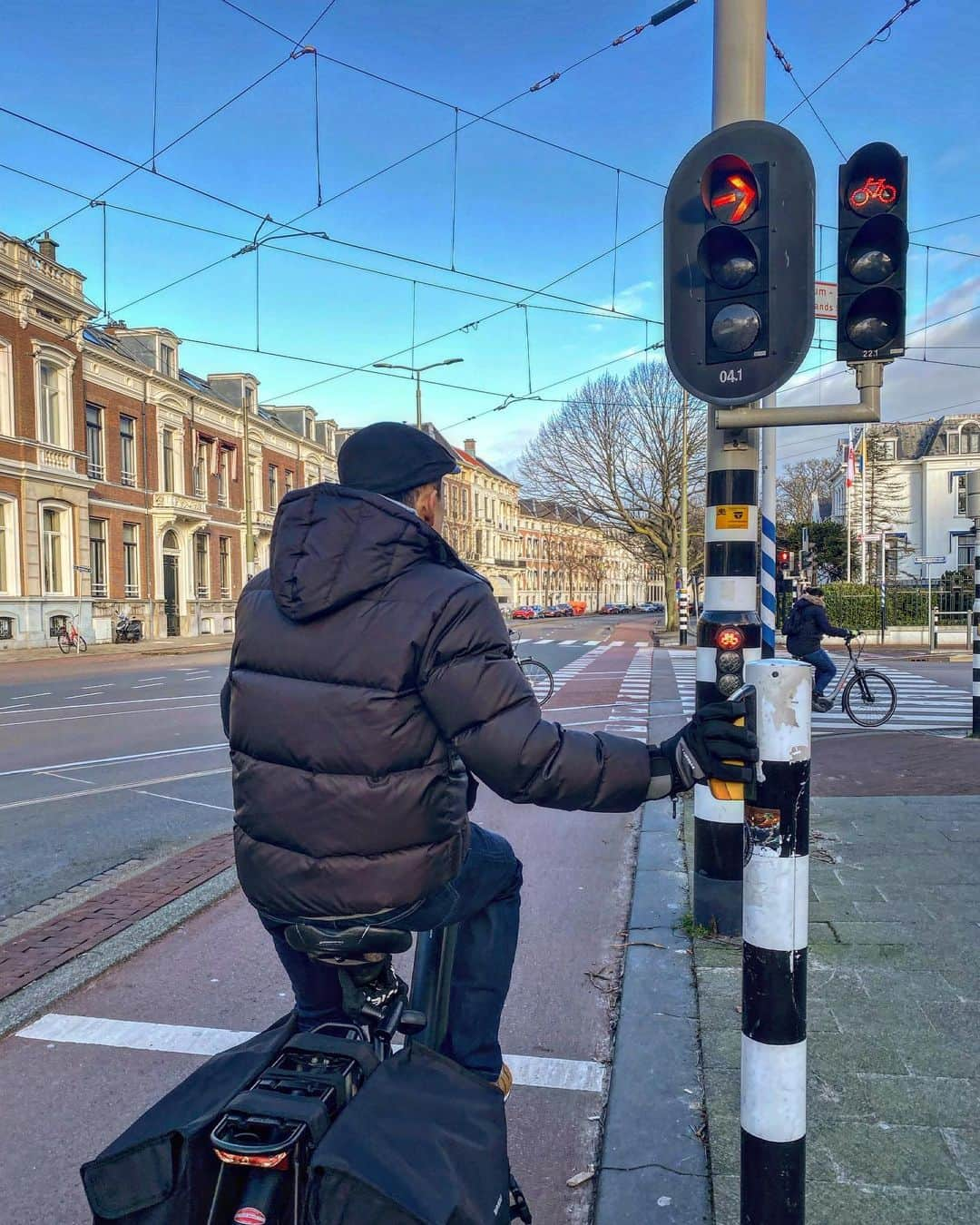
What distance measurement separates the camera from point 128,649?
1144 inches

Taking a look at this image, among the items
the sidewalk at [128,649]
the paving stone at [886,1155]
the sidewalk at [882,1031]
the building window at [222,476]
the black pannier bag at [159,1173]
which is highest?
the building window at [222,476]

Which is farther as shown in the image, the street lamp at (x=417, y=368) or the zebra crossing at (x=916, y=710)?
the street lamp at (x=417, y=368)

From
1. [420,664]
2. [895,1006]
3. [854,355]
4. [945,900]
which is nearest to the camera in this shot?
[420,664]

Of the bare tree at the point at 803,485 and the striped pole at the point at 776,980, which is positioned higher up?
the bare tree at the point at 803,485

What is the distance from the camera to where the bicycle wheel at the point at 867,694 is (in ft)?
37.0

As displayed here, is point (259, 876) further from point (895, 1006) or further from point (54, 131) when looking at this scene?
point (54, 131)

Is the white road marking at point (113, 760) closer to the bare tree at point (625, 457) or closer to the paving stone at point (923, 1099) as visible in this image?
the paving stone at point (923, 1099)

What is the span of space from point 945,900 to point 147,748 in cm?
758

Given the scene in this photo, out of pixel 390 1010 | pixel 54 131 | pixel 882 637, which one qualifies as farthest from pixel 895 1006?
pixel 882 637

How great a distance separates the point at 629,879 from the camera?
5.09m

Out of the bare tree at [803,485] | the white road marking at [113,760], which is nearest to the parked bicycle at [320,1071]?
the white road marking at [113,760]

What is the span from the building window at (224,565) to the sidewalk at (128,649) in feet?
21.5

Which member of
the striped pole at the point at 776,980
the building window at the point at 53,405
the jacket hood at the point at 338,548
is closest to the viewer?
the jacket hood at the point at 338,548

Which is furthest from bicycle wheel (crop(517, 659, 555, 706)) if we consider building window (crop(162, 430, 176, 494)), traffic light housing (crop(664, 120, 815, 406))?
building window (crop(162, 430, 176, 494))
